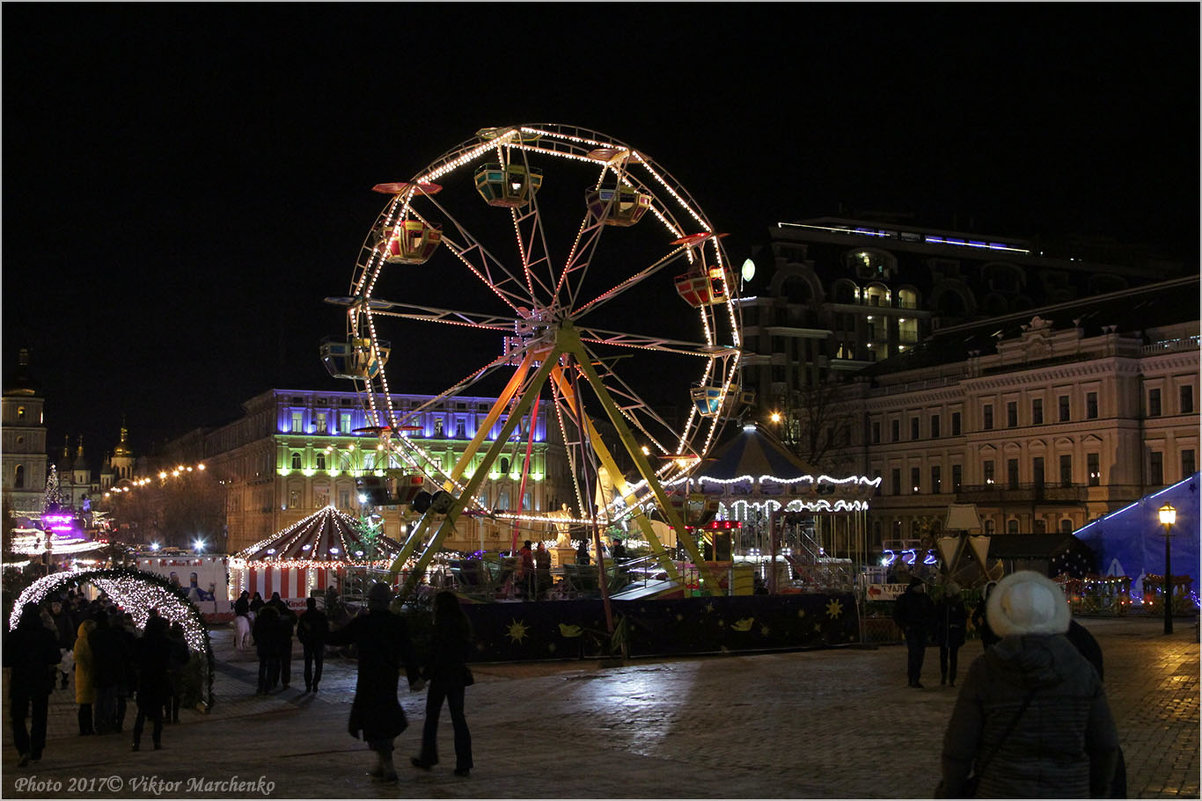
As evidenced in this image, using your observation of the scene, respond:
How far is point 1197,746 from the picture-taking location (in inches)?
545

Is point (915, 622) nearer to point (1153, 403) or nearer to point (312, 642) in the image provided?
point (312, 642)

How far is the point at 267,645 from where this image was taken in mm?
21984

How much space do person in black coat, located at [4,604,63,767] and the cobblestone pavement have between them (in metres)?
0.31

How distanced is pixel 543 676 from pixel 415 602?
3.97 m

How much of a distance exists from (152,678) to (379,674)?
5.01 meters

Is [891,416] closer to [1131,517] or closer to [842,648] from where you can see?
[1131,517]

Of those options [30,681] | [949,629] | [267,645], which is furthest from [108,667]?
[949,629]

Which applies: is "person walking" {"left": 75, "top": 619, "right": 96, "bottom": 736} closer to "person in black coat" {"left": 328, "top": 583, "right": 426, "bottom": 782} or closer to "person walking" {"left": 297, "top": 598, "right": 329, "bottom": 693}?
"person walking" {"left": 297, "top": 598, "right": 329, "bottom": 693}

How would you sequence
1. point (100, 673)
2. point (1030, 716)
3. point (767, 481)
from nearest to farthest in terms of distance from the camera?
point (1030, 716), point (100, 673), point (767, 481)

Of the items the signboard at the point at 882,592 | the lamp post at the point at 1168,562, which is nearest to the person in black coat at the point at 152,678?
the signboard at the point at 882,592

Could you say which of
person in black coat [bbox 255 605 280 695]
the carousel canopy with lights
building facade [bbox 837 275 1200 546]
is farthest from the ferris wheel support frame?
building facade [bbox 837 275 1200 546]

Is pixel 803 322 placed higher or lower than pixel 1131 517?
higher

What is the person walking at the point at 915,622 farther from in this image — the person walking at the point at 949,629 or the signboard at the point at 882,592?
the signboard at the point at 882,592

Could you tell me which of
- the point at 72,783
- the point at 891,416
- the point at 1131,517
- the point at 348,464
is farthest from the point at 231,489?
the point at 72,783
